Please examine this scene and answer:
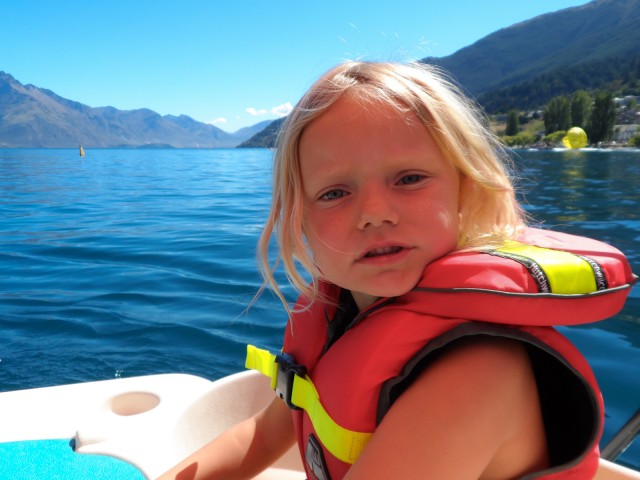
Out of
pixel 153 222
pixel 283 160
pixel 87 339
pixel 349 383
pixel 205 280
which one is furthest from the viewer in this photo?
pixel 153 222

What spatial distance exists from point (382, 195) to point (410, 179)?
0.27ft

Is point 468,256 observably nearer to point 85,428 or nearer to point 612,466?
point 612,466

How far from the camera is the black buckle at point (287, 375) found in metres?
1.39

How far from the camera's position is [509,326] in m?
0.96

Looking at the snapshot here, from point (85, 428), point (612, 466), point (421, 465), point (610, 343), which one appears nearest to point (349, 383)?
point (421, 465)

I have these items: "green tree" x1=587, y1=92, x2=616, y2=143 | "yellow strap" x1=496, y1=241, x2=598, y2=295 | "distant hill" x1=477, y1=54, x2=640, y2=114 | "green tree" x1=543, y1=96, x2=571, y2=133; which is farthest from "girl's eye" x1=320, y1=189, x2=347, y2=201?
"distant hill" x1=477, y1=54, x2=640, y2=114

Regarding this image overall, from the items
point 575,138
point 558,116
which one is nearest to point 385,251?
point 575,138

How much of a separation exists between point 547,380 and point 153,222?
31.6 ft

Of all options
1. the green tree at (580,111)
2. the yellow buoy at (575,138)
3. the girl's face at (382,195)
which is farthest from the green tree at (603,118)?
the girl's face at (382,195)

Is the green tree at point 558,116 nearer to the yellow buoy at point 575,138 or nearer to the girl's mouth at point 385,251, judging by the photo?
the yellow buoy at point 575,138

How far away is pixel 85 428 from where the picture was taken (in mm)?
2221

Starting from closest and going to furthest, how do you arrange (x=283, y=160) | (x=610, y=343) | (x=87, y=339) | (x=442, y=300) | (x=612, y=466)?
(x=442, y=300) < (x=283, y=160) < (x=612, y=466) < (x=610, y=343) < (x=87, y=339)

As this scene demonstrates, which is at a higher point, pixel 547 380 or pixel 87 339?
pixel 547 380

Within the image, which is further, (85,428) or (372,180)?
(85,428)
